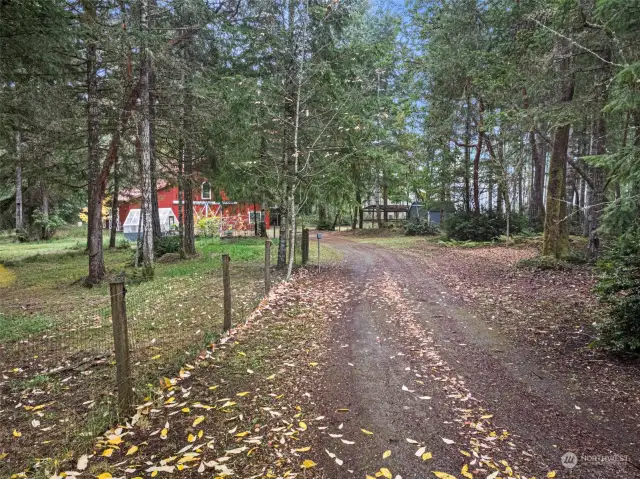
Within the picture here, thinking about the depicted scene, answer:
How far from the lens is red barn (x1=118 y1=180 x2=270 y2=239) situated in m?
25.2

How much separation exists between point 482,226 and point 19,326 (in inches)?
710

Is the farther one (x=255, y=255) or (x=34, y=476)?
(x=255, y=255)

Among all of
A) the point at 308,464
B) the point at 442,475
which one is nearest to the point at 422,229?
the point at 442,475

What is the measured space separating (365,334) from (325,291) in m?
2.90

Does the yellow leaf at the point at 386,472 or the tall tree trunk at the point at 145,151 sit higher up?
the tall tree trunk at the point at 145,151

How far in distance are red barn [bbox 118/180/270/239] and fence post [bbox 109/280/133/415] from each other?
18.4 m

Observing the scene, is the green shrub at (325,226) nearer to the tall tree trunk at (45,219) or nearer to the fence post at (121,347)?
the tall tree trunk at (45,219)

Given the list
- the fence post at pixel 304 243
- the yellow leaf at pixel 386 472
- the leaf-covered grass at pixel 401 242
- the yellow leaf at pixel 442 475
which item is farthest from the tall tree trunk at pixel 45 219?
the yellow leaf at pixel 442 475

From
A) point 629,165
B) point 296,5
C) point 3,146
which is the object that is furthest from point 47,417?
point 3,146

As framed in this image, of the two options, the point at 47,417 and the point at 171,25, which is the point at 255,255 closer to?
the point at 171,25

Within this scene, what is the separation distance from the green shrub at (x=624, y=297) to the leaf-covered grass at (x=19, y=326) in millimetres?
8235

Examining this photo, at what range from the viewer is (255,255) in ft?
47.9

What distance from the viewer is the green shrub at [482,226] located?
1870 cm

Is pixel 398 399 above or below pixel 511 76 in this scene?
below
